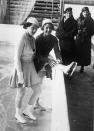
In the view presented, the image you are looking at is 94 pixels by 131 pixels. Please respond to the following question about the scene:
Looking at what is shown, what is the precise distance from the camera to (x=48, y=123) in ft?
14.6

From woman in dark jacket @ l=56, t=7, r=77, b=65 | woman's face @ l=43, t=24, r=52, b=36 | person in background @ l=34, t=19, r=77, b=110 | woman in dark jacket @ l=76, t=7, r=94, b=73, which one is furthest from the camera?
woman in dark jacket @ l=76, t=7, r=94, b=73

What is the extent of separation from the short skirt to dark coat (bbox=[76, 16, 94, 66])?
2.83 m

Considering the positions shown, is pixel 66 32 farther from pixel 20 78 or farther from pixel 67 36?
pixel 20 78

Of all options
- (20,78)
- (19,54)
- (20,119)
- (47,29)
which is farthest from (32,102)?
(47,29)

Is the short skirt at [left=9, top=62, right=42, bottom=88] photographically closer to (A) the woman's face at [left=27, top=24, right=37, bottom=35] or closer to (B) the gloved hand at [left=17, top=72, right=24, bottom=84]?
(B) the gloved hand at [left=17, top=72, right=24, bottom=84]

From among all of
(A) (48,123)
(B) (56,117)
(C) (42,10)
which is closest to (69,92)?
(A) (48,123)

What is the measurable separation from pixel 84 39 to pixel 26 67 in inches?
120

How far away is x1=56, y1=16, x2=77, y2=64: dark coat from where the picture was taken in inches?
262

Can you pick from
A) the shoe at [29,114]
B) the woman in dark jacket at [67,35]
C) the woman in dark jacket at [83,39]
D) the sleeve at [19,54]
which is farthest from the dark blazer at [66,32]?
the sleeve at [19,54]

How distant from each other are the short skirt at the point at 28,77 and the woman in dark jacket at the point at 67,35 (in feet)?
7.62

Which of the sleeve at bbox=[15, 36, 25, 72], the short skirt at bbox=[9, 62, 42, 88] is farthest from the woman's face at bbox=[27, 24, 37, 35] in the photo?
the short skirt at bbox=[9, 62, 42, 88]

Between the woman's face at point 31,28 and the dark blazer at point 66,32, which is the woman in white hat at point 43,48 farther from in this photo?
Answer: the dark blazer at point 66,32

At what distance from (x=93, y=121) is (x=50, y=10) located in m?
5.71

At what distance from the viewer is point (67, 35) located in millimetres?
6660
